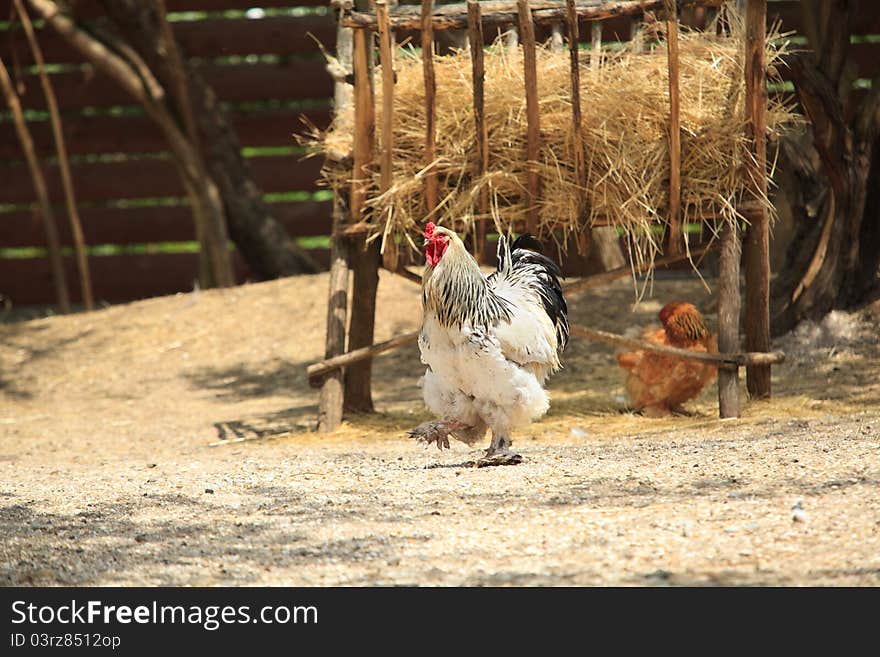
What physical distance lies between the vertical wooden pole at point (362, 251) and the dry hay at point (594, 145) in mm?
107

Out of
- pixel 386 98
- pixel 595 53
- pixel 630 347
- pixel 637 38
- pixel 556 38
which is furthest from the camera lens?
pixel 556 38

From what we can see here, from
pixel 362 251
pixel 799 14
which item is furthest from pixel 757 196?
pixel 799 14

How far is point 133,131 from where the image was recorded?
37.5 ft

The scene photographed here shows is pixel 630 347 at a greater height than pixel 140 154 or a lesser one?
lesser

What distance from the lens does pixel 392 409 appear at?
25.0ft

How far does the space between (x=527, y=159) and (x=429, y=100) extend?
0.60 meters

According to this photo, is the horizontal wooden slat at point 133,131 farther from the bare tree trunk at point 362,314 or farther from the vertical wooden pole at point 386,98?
the vertical wooden pole at point 386,98

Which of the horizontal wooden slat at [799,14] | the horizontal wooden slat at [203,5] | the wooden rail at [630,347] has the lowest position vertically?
the wooden rail at [630,347]

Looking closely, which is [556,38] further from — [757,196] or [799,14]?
[799,14]

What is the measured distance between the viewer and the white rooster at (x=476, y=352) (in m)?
5.11

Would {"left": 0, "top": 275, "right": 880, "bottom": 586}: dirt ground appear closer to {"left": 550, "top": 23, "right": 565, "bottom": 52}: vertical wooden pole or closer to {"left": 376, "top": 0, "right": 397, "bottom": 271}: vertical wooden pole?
{"left": 376, "top": 0, "right": 397, "bottom": 271}: vertical wooden pole

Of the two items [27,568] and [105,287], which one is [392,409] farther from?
[105,287]

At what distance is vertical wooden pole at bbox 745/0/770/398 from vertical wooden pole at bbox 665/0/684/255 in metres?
0.39

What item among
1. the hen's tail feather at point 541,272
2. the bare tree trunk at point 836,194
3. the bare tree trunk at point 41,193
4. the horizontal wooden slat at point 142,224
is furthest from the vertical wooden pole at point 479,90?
the bare tree trunk at point 41,193
